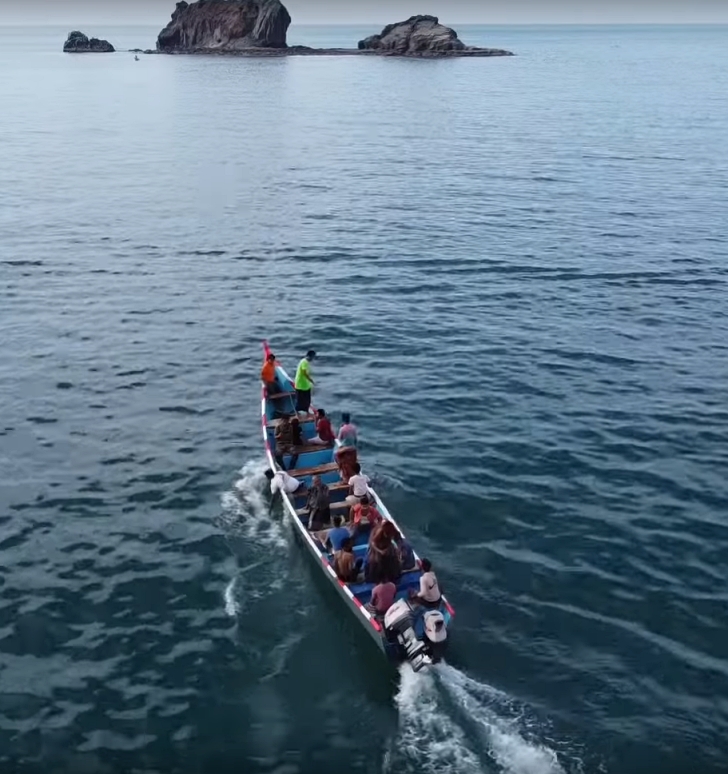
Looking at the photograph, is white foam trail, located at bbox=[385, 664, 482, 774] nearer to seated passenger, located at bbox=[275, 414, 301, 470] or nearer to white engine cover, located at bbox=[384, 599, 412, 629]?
white engine cover, located at bbox=[384, 599, 412, 629]

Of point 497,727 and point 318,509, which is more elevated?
point 318,509

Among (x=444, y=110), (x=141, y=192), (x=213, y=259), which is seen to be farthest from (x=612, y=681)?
(x=444, y=110)

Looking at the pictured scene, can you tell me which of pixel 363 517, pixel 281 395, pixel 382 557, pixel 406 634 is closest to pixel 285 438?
pixel 281 395

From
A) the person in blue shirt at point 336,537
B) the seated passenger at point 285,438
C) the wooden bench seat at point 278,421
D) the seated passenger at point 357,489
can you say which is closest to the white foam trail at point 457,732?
the person in blue shirt at point 336,537

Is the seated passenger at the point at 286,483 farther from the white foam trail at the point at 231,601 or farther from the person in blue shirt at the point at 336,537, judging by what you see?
the white foam trail at the point at 231,601

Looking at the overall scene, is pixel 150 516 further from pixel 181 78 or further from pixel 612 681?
pixel 181 78

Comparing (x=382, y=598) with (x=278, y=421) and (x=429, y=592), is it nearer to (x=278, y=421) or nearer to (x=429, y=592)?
(x=429, y=592)
